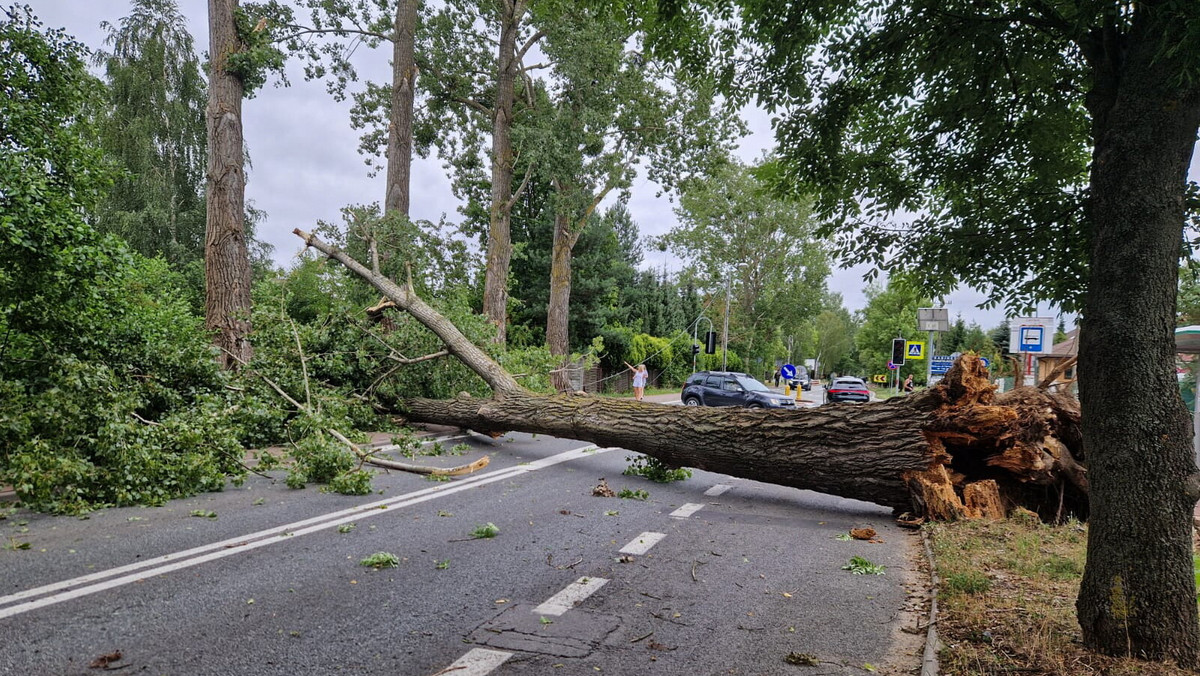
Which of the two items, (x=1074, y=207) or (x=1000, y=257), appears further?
(x=1000, y=257)

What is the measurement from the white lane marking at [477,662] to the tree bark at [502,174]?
17.4 meters

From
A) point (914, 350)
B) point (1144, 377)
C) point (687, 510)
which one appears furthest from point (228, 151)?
point (914, 350)

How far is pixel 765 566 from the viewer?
531 centimetres

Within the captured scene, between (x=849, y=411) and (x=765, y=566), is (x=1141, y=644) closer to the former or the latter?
(x=765, y=566)

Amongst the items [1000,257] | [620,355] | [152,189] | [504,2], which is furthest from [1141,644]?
[620,355]

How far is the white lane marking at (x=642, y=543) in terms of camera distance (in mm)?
5648

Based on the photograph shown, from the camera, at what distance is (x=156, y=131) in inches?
1009

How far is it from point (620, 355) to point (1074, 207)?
3510 centimetres

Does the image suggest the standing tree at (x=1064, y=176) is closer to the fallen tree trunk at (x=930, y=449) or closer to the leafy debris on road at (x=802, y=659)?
the leafy debris on road at (x=802, y=659)

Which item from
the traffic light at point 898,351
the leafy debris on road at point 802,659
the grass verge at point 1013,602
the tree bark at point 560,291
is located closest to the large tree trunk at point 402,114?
the tree bark at point 560,291

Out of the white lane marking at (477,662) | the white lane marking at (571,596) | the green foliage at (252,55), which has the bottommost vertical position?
the white lane marking at (571,596)

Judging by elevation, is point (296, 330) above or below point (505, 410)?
above

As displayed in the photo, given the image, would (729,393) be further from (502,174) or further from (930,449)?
(930,449)

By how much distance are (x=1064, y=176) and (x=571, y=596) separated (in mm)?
4099
